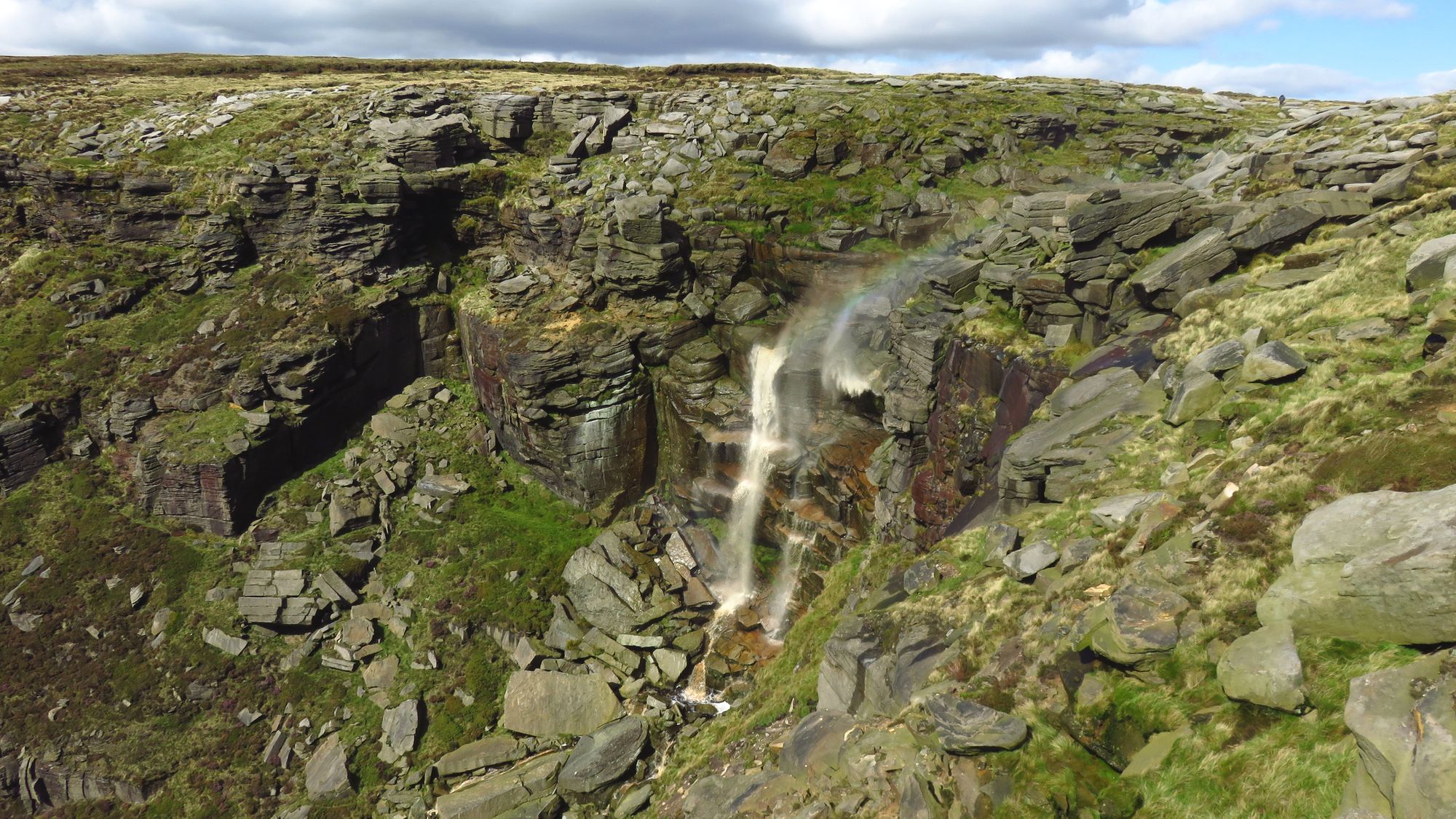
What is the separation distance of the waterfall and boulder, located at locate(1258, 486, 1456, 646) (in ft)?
94.3

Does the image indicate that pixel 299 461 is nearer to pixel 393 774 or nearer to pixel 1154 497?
pixel 393 774

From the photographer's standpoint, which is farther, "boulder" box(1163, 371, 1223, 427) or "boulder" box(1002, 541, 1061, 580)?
"boulder" box(1163, 371, 1223, 427)

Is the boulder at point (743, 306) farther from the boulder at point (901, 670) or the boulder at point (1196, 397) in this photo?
the boulder at point (1196, 397)

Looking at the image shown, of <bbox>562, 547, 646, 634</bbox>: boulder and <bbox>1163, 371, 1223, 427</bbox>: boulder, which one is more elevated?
<bbox>1163, 371, 1223, 427</bbox>: boulder

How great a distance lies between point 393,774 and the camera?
1325 inches

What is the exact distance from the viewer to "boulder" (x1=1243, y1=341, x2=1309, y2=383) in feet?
54.5

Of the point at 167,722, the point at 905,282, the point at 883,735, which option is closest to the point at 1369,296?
the point at 883,735

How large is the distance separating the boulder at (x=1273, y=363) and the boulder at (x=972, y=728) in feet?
35.0

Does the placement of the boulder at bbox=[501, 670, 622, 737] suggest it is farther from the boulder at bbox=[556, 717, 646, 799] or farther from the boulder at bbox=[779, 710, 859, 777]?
the boulder at bbox=[779, 710, 859, 777]

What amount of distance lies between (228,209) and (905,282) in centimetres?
4850

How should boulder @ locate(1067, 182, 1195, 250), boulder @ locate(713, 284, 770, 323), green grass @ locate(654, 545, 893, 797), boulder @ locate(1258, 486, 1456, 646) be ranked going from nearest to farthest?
boulder @ locate(1258, 486, 1456, 646) < green grass @ locate(654, 545, 893, 797) < boulder @ locate(1067, 182, 1195, 250) < boulder @ locate(713, 284, 770, 323)

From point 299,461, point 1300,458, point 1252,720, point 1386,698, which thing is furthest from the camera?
point 299,461

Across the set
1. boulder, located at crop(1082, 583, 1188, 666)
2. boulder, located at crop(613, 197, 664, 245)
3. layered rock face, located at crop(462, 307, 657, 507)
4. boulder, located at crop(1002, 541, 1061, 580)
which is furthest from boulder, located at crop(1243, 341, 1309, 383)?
boulder, located at crop(613, 197, 664, 245)

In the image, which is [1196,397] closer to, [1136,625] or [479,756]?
[1136,625]
